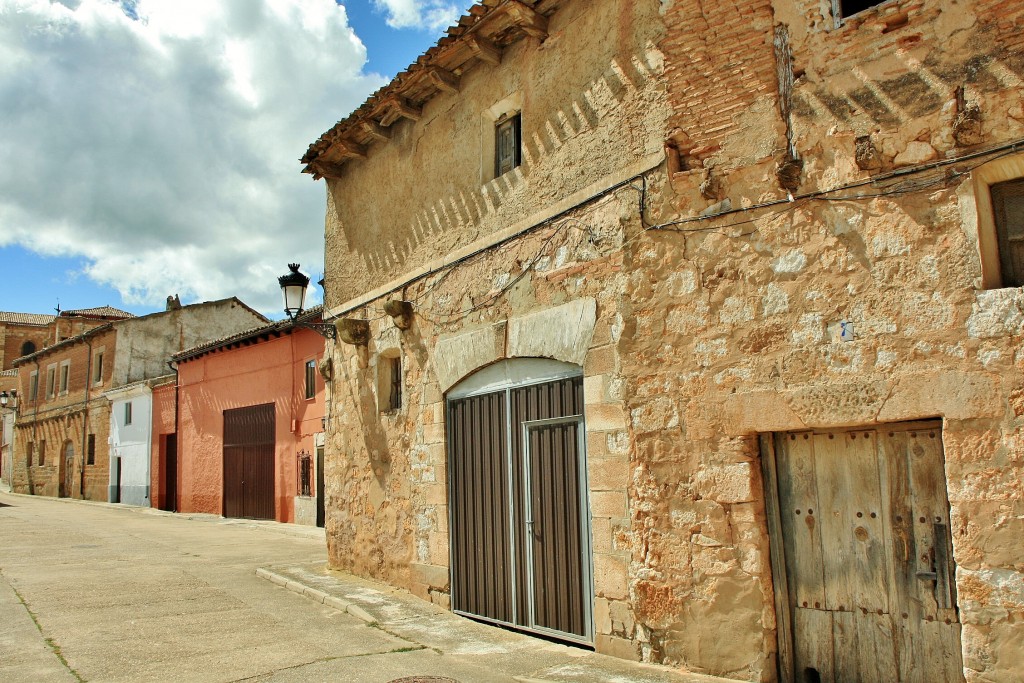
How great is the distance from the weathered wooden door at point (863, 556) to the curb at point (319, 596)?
3761 mm

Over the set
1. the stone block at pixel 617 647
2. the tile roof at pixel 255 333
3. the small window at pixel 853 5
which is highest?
the tile roof at pixel 255 333

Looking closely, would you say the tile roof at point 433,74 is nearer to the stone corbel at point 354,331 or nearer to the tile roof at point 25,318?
the stone corbel at point 354,331

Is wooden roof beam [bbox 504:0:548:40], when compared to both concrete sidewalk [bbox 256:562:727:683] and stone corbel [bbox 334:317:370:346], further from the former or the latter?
concrete sidewalk [bbox 256:562:727:683]

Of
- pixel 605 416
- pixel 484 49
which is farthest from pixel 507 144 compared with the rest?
pixel 605 416

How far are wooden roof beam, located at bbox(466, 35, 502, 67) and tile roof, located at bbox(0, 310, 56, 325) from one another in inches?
2022

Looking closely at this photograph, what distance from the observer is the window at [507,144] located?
7.07 m

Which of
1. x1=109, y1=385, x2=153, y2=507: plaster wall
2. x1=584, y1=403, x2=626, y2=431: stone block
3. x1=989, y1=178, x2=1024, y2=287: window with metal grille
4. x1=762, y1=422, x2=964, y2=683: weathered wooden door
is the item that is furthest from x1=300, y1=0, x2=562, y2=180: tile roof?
x1=109, y1=385, x2=153, y2=507: plaster wall

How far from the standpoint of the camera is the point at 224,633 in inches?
260

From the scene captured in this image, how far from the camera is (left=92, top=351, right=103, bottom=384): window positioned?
27.3m

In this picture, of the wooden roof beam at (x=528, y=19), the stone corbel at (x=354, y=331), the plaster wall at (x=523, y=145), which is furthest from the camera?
the stone corbel at (x=354, y=331)

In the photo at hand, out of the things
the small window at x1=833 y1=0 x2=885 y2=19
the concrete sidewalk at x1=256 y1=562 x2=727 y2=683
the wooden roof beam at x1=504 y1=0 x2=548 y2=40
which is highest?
the wooden roof beam at x1=504 y1=0 x2=548 y2=40

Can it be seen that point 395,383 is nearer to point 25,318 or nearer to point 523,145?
point 523,145

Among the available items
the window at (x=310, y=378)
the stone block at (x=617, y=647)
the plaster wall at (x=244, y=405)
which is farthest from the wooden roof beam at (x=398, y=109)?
the window at (x=310, y=378)

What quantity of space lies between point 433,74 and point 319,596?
5.30 metres
